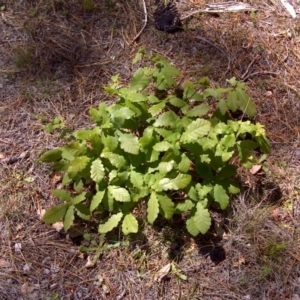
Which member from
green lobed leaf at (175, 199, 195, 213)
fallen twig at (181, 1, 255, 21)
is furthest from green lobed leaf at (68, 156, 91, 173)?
fallen twig at (181, 1, 255, 21)

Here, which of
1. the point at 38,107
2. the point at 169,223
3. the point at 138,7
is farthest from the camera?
the point at 138,7

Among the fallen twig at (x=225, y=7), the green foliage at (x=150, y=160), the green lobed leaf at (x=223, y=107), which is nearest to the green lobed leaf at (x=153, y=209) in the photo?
the green foliage at (x=150, y=160)

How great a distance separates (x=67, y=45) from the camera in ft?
8.68

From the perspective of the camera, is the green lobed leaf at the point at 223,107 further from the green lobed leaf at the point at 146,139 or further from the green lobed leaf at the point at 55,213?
the green lobed leaf at the point at 55,213

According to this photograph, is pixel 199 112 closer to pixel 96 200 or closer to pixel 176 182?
pixel 176 182

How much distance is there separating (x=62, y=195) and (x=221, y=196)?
2.53ft

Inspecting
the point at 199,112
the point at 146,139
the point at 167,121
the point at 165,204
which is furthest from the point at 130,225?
the point at 199,112

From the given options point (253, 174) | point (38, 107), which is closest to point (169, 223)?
point (253, 174)

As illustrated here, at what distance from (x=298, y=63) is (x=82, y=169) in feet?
4.63

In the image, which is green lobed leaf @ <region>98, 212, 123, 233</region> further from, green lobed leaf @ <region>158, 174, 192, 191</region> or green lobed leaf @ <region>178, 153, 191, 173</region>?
green lobed leaf @ <region>178, 153, 191, 173</region>

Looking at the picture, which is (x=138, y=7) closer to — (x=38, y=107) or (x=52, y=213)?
(x=38, y=107)

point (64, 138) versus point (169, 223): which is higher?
point (64, 138)

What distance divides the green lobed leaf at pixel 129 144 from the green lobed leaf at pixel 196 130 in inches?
8.5

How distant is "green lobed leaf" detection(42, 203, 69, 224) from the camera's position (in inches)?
85.3
